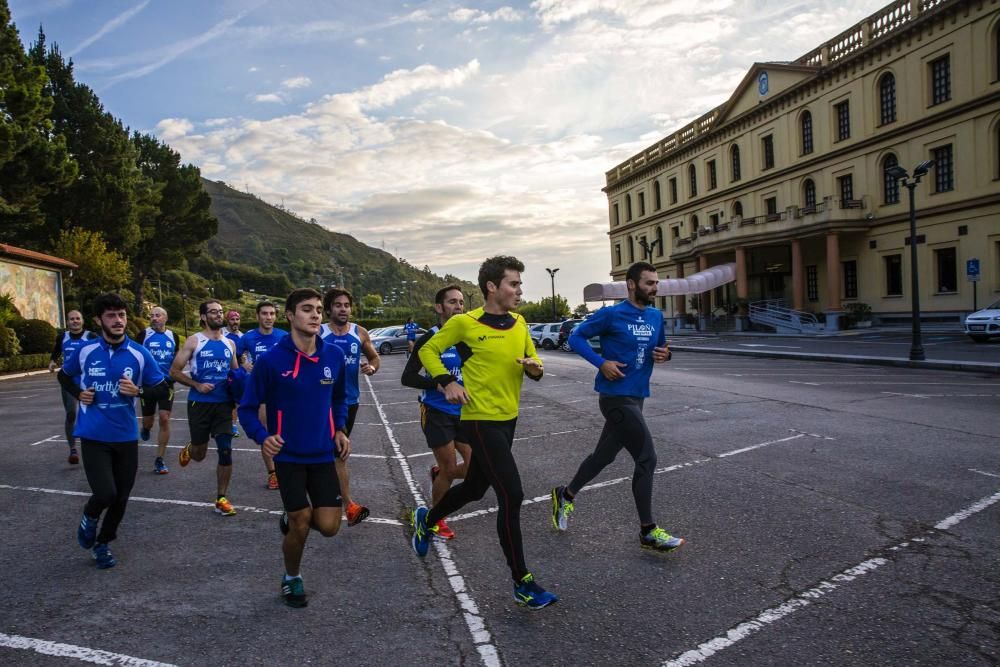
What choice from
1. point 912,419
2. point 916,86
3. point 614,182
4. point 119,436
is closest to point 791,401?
point 912,419

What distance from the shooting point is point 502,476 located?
377cm

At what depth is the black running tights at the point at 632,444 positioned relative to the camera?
449 centimetres

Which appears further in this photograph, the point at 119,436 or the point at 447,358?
the point at 447,358

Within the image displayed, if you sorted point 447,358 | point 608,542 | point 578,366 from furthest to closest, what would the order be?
point 578,366 < point 447,358 < point 608,542

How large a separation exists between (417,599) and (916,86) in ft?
109

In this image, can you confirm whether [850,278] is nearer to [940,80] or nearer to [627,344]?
[940,80]

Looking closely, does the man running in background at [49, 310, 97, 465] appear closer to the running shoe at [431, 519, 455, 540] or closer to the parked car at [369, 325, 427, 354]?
the running shoe at [431, 519, 455, 540]

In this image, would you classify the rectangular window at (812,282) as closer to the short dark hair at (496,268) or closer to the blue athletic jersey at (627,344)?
the blue athletic jersey at (627,344)

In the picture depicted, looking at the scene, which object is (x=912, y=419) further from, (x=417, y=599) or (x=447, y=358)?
(x=417, y=599)

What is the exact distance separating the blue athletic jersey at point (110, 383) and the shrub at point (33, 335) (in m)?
27.4

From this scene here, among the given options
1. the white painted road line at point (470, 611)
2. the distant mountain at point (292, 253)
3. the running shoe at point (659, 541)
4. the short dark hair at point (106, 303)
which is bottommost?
the white painted road line at point (470, 611)

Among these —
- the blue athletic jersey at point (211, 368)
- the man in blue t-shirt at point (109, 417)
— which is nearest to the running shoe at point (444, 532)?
the man in blue t-shirt at point (109, 417)

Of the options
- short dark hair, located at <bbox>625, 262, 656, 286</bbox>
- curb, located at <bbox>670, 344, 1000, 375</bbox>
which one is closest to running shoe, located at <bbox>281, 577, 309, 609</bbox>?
short dark hair, located at <bbox>625, 262, 656, 286</bbox>

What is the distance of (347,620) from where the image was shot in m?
3.55
